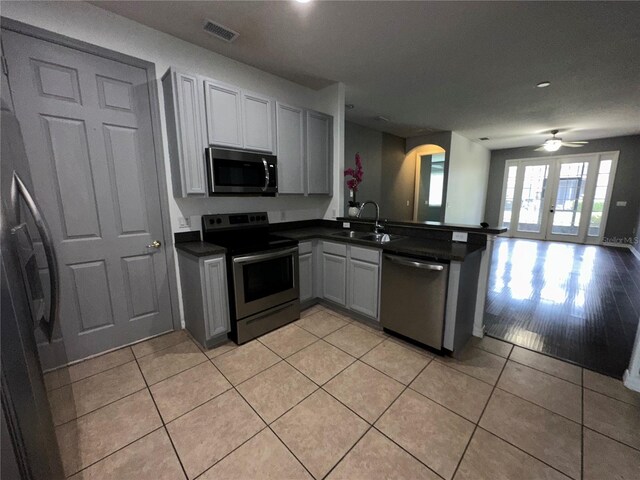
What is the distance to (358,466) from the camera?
1.31 m

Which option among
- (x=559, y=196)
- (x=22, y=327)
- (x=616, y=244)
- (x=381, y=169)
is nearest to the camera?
(x=22, y=327)

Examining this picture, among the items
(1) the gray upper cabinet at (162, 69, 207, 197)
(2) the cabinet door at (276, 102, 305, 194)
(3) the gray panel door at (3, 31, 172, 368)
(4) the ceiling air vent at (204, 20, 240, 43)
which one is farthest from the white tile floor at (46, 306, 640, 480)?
(4) the ceiling air vent at (204, 20, 240, 43)

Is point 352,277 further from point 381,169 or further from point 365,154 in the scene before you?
point 381,169

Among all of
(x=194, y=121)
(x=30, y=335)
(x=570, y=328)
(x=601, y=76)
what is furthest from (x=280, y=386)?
(x=601, y=76)

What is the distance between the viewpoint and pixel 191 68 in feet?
7.99

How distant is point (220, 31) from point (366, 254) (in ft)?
7.68

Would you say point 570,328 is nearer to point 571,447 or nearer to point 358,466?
point 571,447

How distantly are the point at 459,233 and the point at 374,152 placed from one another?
140 inches

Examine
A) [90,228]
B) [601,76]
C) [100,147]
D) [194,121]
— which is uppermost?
→ [601,76]

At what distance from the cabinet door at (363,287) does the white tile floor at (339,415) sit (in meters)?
0.44

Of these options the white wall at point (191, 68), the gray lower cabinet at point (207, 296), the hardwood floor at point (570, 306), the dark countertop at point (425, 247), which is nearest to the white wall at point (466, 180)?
the hardwood floor at point (570, 306)

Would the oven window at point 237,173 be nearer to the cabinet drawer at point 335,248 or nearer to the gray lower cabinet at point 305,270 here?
the gray lower cabinet at point 305,270

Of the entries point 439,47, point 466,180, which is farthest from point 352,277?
point 466,180

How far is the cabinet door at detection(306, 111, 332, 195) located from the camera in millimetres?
3092
